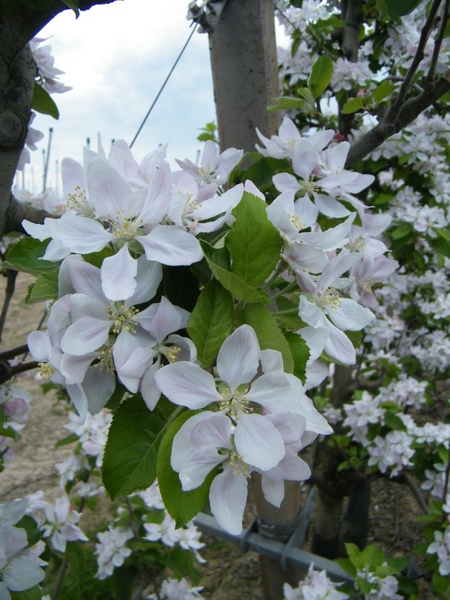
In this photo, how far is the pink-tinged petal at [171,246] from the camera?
575mm

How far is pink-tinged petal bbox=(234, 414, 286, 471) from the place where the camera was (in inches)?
20.8

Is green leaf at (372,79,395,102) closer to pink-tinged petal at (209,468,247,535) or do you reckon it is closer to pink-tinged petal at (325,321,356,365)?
pink-tinged petal at (325,321,356,365)

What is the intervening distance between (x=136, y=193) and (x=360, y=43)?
2.62 m

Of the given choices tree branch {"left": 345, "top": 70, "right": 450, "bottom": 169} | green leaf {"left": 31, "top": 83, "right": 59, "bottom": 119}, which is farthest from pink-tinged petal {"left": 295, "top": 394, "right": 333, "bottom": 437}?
green leaf {"left": 31, "top": 83, "right": 59, "bottom": 119}

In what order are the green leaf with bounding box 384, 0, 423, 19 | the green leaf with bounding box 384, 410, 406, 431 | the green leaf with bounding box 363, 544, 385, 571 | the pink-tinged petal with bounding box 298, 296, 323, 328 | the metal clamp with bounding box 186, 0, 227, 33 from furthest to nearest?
1. the green leaf with bounding box 384, 410, 406, 431
2. the green leaf with bounding box 363, 544, 385, 571
3. the metal clamp with bounding box 186, 0, 227, 33
4. the green leaf with bounding box 384, 0, 423, 19
5. the pink-tinged petal with bounding box 298, 296, 323, 328

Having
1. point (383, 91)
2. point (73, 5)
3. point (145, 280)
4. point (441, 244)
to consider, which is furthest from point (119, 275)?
point (441, 244)

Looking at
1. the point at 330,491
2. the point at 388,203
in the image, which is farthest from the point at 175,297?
the point at 330,491

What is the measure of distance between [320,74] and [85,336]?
934 mm

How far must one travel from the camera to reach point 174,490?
0.57 m

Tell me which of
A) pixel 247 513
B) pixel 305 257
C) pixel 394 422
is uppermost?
pixel 305 257

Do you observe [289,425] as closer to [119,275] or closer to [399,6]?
[119,275]

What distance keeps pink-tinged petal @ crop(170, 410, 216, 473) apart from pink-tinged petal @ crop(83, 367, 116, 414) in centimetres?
12

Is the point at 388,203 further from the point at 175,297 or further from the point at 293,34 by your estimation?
the point at 175,297

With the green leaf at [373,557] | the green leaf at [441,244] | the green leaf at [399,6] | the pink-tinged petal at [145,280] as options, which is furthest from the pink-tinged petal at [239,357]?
the green leaf at [441,244]
